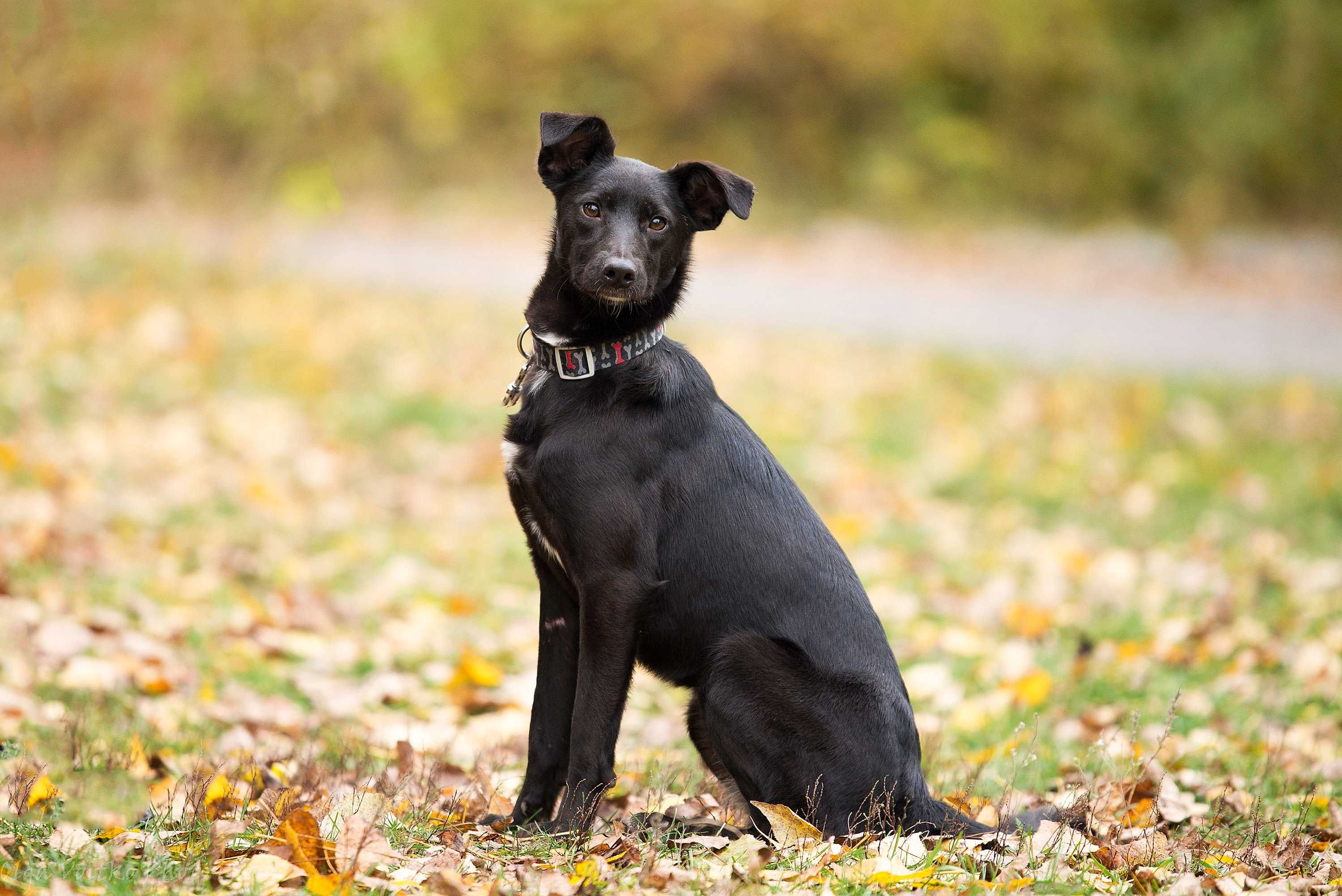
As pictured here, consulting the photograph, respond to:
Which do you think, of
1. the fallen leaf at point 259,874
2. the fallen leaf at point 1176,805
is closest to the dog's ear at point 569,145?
the fallen leaf at point 259,874

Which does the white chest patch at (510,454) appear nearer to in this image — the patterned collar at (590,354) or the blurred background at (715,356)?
the patterned collar at (590,354)

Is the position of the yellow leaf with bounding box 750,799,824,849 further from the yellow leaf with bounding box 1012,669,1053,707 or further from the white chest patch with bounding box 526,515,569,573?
the yellow leaf with bounding box 1012,669,1053,707

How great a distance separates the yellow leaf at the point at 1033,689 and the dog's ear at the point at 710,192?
7.76ft

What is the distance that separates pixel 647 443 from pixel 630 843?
99 centimetres

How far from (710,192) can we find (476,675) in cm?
217

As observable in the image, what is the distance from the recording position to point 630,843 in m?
2.78

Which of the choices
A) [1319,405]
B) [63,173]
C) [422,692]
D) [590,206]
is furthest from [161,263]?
[1319,405]

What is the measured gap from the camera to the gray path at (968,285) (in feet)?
36.2

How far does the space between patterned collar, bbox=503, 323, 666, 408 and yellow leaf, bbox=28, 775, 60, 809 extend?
62.3 inches

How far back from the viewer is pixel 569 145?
3.25 meters

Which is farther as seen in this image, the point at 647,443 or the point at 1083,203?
the point at 1083,203

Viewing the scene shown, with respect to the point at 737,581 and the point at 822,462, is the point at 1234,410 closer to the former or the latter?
the point at 822,462

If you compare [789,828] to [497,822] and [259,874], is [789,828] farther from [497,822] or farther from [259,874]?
[259,874]

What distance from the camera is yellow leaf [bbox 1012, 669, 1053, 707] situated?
180 inches
